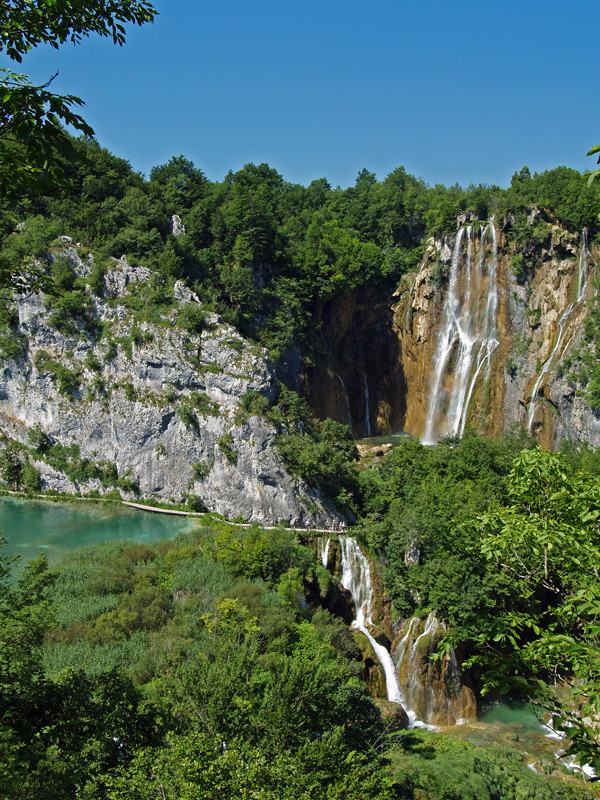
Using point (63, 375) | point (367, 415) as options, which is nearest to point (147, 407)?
point (63, 375)

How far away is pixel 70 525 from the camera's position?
1129 inches

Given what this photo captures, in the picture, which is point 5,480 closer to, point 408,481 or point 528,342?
point 408,481

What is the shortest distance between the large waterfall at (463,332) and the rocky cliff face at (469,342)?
0.07 metres

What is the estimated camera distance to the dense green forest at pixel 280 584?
24.2ft

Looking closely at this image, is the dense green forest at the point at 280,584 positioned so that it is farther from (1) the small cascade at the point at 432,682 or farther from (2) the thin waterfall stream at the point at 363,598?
(1) the small cascade at the point at 432,682

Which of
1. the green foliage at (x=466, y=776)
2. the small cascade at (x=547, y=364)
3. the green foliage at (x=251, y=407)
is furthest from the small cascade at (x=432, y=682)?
the small cascade at (x=547, y=364)

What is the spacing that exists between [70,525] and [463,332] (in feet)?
93.0

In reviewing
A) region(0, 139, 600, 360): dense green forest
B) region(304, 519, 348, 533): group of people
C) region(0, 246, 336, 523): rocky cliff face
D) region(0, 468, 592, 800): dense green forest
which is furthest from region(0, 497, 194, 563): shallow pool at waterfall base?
region(0, 139, 600, 360): dense green forest

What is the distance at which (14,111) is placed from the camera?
18.0 ft

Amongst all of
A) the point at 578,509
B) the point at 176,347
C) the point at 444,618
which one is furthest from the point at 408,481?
the point at 578,509

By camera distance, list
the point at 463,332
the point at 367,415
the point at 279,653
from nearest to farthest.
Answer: the point at 279,653 < the point at 463,332 < the point at 367,415

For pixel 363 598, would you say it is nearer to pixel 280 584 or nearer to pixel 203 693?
pixel 280 584

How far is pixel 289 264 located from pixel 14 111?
3692cm

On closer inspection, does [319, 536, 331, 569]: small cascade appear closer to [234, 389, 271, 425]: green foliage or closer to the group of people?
the group of people
